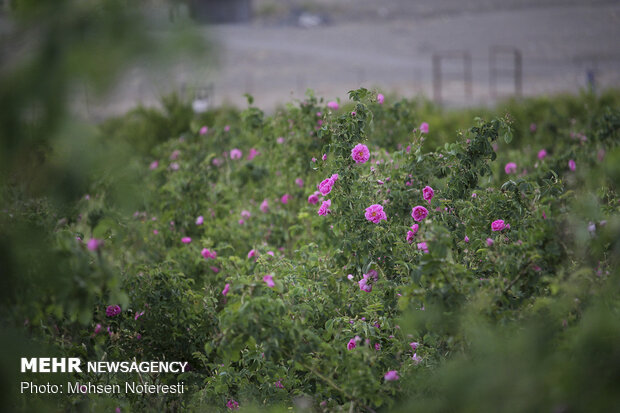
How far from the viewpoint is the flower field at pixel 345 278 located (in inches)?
56.5

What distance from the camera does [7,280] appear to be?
4.54 feet

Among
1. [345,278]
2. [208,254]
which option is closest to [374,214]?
[345,278]

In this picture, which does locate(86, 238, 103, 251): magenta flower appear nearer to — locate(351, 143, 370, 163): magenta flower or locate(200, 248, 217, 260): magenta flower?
locate(351, 143, 370, 163): magenta flower

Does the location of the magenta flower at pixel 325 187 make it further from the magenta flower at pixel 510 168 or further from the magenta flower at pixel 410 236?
the magenta flower at pixel 510 168

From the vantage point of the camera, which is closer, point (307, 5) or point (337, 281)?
point (337, 281)

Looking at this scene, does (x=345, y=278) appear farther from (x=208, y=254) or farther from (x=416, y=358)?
(x=208, y=254)

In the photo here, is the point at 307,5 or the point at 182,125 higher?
the point at 307,5

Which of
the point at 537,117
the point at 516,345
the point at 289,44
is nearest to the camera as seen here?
the point at 516,345

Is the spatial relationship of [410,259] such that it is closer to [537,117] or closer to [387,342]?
[387,342]

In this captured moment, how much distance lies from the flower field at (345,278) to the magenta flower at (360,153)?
0.02 meters

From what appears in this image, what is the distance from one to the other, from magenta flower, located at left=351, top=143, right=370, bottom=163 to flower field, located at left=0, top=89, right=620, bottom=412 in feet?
0.06

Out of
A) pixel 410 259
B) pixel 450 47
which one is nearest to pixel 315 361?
pixel 410 259

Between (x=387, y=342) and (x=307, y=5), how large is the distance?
46818 millimetres

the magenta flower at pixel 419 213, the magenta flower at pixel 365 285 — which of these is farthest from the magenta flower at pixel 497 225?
the magenta flower at pixel 365 285
